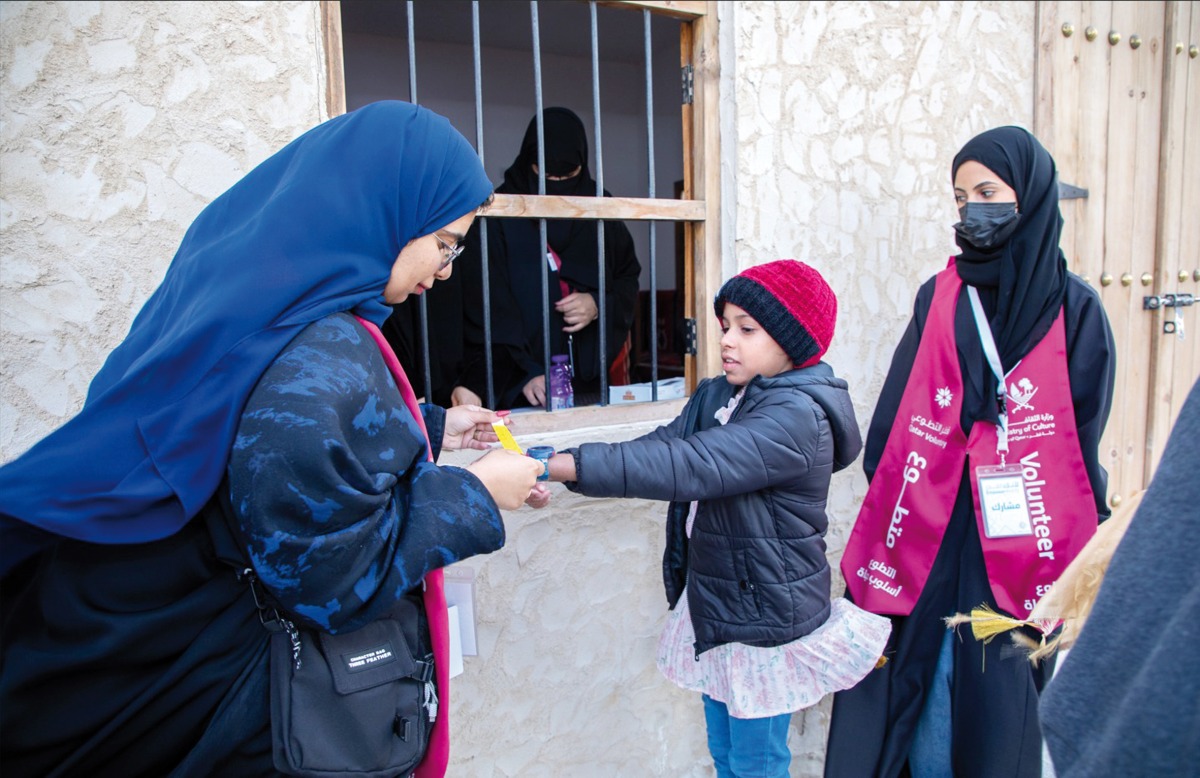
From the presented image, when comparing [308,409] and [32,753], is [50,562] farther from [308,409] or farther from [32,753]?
[308,409]

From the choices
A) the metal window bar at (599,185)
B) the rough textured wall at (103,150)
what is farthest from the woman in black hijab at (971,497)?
the rough textured wall at (103,150)

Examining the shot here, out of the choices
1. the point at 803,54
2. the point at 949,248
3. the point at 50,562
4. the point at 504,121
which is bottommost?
the point at 50,562

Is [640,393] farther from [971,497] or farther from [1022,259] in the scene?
[1022,259]

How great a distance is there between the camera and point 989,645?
2010 mm

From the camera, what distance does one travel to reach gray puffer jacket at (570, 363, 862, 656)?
1.69m

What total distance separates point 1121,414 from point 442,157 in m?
3.28

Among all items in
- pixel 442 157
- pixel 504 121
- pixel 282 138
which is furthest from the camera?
pixel 504 121

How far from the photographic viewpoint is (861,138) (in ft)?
9.29

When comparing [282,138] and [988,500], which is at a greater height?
[282,138]

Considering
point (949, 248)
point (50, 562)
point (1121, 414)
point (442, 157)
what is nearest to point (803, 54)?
point (949, 248)

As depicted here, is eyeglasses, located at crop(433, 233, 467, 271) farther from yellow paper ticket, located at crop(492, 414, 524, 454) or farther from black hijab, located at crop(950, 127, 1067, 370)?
black hijab, located at crop(950, 127, 1067, 370)

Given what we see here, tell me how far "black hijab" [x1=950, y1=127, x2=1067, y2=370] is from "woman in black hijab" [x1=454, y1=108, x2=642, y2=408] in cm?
130

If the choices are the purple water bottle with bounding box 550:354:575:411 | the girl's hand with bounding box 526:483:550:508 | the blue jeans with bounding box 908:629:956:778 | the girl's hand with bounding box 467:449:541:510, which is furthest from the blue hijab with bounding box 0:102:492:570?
the blue jeans with bounding box 908:629:956:778

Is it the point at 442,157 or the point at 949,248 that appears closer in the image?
the point at 442,157
